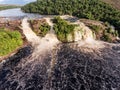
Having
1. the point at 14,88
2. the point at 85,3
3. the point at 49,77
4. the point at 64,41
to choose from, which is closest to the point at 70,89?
the point at 49,77

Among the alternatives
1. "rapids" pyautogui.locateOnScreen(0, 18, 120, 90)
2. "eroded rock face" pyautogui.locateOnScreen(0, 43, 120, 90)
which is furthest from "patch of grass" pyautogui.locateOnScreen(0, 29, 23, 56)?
"eroded rock face" pyautogui.locateOnScreen(0, 43, 120, 90)

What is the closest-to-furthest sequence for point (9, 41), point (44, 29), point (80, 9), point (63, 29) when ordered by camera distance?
point (9, 41), point (63, 29), point (44, 29), point (80, 9)

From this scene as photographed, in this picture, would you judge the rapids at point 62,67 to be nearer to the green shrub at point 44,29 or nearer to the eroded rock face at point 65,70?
the eroded rock face at point 65,70

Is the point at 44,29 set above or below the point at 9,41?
above

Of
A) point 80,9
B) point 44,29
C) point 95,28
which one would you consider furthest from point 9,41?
point 80,9

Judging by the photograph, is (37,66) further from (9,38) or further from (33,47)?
(9,38)

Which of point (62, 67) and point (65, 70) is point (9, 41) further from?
point (65, 70)

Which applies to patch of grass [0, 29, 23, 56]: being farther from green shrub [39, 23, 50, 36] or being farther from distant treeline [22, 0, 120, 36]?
distant treeline [22, 0, 120, 36]
